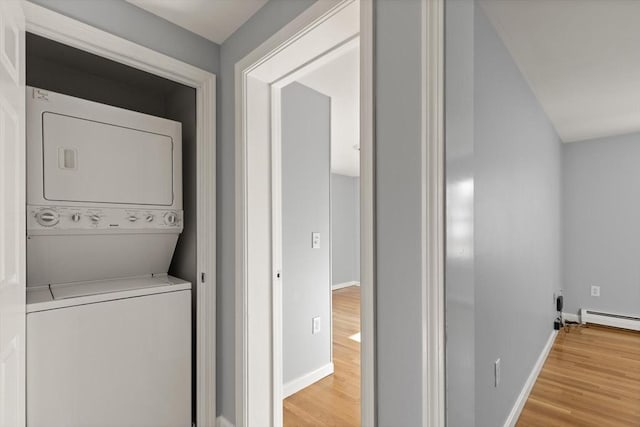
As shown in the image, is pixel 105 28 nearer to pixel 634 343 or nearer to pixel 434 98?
pixel 434 98

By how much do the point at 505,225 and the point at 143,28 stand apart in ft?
7.04

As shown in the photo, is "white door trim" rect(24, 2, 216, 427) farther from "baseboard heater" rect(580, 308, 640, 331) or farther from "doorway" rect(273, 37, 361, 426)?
"baseboard heater" rect(580, 308, 640, 331)

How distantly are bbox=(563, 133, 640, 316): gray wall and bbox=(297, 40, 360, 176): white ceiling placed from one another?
110 inches

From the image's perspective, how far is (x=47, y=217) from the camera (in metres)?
1.43

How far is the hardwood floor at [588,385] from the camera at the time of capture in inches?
82.4

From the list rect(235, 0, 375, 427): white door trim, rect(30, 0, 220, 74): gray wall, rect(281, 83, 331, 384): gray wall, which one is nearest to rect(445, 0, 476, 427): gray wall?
rect(235, 0, 375, 427): white door trim

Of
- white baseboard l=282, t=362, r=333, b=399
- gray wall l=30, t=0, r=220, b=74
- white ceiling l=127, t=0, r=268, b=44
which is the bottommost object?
white baseboard l=282, t=362, r=333, b=399

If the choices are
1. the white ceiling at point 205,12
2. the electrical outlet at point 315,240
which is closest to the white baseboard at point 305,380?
the electrical outlet at point 315,240

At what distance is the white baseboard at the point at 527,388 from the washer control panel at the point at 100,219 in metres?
2.24

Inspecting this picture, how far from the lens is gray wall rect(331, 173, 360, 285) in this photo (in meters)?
6.69

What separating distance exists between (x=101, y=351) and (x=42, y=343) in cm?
23

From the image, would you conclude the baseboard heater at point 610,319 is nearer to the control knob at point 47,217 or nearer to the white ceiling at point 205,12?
the white ceiling at point 205,12

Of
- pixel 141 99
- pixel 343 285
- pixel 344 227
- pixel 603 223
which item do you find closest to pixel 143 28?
pixel 141 99

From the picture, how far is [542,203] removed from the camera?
2.91m
